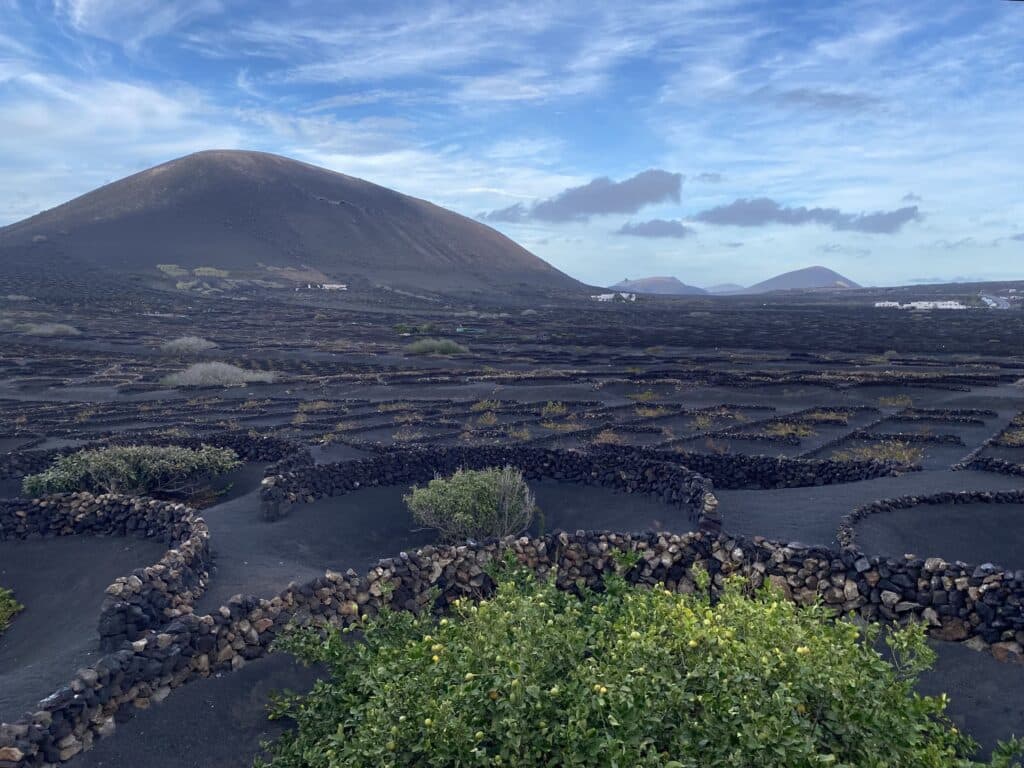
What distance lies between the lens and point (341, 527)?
1557cm

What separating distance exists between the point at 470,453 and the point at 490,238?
604 feet

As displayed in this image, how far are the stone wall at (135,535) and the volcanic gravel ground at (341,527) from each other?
0.59 m

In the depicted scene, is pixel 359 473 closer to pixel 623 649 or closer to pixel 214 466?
pixel 214 466

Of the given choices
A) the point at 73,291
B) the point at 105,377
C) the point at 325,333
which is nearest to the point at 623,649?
the point at 105,377

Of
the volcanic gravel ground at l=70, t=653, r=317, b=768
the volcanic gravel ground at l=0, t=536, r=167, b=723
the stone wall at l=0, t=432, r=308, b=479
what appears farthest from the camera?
the stone wall at l=0, t=432, r=308, b=479

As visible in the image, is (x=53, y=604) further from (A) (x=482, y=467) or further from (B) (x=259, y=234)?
(B) (x=259, y=234)

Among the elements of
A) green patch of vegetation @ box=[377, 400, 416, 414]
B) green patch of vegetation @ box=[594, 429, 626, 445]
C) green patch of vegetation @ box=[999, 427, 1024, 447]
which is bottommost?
green patch of vegetation @ box=[377, 400, 416, 414]

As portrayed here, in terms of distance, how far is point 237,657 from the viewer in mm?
9203

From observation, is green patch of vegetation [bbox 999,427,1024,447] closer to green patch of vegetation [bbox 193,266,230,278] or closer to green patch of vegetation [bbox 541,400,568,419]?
green patch of vegetation [bbox 541,400,568,419]

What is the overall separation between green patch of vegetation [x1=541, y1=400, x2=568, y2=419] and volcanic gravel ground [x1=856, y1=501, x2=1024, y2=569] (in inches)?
622

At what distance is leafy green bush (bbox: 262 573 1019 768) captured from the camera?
5828mm

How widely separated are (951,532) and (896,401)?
19535 mm

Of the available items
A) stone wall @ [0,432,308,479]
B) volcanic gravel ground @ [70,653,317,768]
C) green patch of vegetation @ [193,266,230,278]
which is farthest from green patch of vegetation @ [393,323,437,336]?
green patch of vegetation @ [193,266,230,278]

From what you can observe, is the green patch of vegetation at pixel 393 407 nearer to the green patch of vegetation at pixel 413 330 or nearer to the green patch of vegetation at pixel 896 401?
the green patch of vegetation at pixel 896 401
